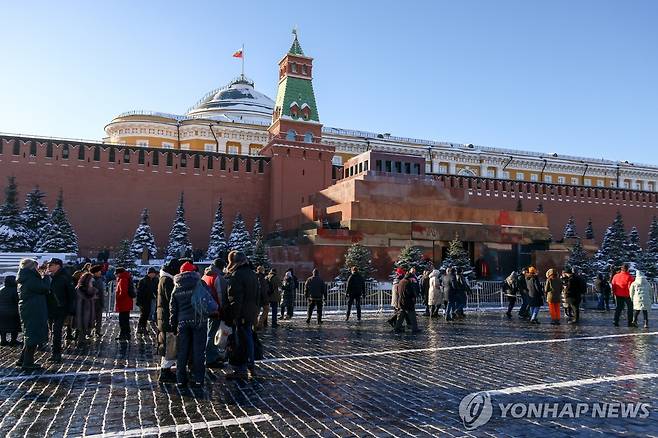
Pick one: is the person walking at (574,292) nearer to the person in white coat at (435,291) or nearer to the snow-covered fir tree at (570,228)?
the person in white coat at (435,291)

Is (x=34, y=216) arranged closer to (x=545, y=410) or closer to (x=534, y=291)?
(x=534, y=291)

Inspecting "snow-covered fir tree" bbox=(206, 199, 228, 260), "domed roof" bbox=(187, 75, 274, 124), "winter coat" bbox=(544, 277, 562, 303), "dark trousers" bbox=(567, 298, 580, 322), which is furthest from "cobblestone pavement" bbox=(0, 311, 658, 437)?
"domed roof" bbox=(187, 75, 274, 124)

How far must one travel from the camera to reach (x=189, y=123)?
1741 inches

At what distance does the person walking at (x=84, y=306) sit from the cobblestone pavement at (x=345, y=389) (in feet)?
1.01

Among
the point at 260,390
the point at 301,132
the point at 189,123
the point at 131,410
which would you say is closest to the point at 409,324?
the point at 260,390

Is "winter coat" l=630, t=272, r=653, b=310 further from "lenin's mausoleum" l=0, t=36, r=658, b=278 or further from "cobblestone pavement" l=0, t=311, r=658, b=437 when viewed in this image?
"lenin's mausoleum" l=0, t=36, r=658, b=278

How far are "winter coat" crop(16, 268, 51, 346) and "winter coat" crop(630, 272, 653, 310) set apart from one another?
360 inches

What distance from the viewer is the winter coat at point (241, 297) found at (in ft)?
17.7

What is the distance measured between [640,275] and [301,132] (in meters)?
22.1

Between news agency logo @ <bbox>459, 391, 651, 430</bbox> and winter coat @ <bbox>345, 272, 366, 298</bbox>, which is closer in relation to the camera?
news agency logo @ <bbox>459, 391, 651, 430</bbox>

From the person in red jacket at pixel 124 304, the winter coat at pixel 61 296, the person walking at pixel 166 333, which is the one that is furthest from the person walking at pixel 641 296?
the winter coat at pixel 61 296

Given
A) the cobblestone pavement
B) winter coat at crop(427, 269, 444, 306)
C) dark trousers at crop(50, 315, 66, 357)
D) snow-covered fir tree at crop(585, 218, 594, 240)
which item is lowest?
the cobblestone pavement

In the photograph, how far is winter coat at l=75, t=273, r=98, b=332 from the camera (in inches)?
304

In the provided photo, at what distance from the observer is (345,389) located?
4945mm
